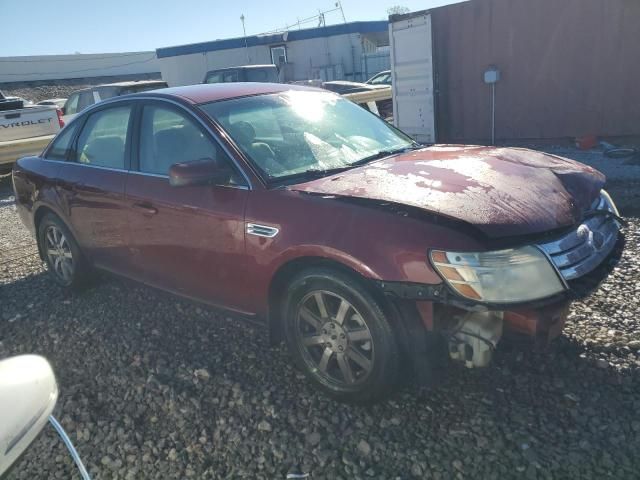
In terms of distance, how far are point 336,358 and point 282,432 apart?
18.6 inches

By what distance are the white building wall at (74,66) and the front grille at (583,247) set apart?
4212 cm

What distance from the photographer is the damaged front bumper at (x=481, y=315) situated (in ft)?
7.82

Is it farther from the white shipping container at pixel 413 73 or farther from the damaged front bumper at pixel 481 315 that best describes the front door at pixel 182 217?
the white shipping container at pixel 413 73

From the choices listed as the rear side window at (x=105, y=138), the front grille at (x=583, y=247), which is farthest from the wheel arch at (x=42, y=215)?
the front grille at (x=583, y=247)

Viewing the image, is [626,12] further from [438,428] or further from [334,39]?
[334,39]

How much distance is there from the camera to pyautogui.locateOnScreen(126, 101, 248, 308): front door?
3109 mm

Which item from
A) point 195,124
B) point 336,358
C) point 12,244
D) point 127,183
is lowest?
point 12,244

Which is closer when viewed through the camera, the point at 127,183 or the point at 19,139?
the point at 127,183

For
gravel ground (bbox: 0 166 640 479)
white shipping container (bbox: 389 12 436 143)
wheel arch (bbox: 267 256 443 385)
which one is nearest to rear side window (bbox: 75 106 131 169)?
gravel ground (bbox: 0 166 640 479)

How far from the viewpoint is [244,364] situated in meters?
3.31

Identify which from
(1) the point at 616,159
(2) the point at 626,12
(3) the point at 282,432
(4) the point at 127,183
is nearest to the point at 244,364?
(3) the point at 282,432

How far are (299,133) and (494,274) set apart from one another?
1.67 m

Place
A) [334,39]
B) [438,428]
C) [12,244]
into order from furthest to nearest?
[334,39]
[12,244]
[438,428]

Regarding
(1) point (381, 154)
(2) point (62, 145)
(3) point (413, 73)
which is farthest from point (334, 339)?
(3) point (413, 73)
